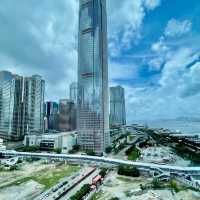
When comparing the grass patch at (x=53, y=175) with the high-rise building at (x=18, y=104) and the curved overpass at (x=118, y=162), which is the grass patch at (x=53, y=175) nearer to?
the curved overpass at (x=118, y=162)

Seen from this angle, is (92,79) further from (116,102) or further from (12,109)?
(116,102)

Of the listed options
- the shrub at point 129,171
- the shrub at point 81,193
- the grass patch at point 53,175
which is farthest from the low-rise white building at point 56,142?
the shrub at point 81,193

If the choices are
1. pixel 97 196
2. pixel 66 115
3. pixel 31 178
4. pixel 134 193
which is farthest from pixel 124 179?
pixel 66 115

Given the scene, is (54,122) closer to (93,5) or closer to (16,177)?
(93,5)

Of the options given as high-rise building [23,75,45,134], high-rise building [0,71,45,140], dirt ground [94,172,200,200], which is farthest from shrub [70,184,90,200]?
high-rise building [23,75,45,134]

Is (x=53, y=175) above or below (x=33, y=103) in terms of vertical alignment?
below

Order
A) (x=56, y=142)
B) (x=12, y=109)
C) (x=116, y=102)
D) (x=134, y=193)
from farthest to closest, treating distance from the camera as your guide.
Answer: (x=116, y=102) → (x=12, y=109) → (x=56, y=142) → (x=134, y=193)
